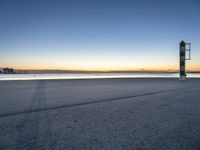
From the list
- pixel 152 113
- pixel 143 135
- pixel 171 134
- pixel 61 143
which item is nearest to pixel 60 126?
pixel 61 143

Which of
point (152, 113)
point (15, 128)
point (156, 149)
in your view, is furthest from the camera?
point (152, 113)

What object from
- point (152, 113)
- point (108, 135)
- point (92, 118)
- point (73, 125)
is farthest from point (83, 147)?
point (152, 113)

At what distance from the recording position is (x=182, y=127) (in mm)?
3498

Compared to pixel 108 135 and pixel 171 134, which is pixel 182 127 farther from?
pixel 108 135

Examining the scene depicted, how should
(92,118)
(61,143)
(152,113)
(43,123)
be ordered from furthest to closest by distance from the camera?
(152,113)
(92,118)
(43,123)
(61,143)

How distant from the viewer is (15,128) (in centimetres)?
344

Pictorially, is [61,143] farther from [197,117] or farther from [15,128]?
[197,117]

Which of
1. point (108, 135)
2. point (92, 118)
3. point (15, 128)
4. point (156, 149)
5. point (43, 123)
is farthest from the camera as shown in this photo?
point (92, 118)

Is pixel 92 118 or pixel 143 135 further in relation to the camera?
pixel 92 118

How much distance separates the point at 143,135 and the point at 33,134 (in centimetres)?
240

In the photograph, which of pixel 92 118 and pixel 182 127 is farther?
pixel 92 118

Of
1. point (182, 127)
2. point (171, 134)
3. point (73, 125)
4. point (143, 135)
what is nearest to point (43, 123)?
point (73, 125)

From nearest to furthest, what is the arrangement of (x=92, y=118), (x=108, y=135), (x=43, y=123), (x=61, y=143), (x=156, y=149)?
(x=156, y=149) < (x=61, y=143) < (x=108, y=135) < (x=43, y=123) < (x=92, y=118)

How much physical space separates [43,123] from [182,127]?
355cm
